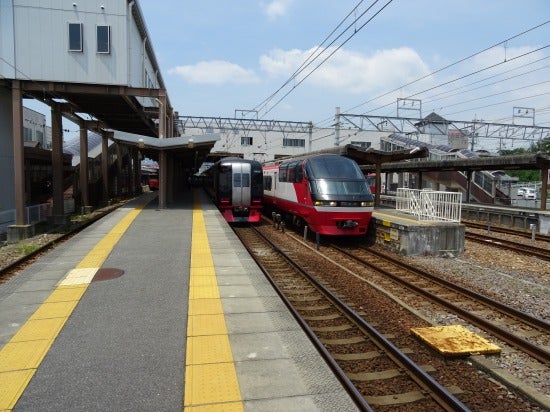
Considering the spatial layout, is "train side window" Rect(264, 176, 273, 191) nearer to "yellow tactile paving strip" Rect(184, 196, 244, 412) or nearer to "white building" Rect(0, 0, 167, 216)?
"white building" Rect(0, 0, 167, 216)

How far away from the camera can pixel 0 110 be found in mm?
18531

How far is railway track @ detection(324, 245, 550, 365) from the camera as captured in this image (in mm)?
6434

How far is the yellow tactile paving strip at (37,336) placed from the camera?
13.4 feet

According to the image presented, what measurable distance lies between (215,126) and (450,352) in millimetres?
49979

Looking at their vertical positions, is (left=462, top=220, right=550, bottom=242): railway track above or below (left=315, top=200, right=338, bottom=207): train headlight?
below

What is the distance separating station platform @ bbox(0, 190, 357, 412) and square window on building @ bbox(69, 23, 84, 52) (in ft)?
36.4

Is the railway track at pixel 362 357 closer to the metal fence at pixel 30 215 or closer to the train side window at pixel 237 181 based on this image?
the train side window at pixel 237 181

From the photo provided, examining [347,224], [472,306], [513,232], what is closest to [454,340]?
[472,306]

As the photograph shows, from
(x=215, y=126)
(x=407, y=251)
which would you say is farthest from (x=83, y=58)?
(x=215, y=126)

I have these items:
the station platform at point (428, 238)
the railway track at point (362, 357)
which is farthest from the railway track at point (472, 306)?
the railway track at point (362, 357)

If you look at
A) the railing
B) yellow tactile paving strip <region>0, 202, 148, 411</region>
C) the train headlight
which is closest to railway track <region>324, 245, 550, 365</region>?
the train headlight

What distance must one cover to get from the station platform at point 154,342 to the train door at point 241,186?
10.4 metres

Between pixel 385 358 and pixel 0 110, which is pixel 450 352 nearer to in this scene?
pixel 385 358

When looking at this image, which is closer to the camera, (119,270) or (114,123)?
(119,270)
